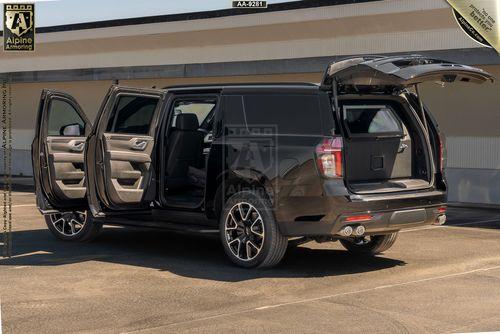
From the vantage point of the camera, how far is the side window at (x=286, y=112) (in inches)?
325

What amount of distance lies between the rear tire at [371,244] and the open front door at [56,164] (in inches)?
134

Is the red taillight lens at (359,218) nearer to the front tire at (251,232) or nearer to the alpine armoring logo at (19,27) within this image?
the front tire at (251,232)

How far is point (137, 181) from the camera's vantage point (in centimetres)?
958

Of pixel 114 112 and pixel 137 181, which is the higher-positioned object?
pixel 114 112

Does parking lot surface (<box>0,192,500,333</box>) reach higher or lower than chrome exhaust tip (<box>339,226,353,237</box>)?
lower

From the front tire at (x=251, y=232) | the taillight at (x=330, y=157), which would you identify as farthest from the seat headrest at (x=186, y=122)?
the taillight at (x=330, y=157)

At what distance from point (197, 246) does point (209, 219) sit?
1452 mm

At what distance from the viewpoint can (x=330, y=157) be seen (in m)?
8.03

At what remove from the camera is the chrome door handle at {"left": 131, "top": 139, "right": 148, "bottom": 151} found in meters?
9.50

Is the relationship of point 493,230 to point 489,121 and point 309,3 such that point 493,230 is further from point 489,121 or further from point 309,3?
point 309,3

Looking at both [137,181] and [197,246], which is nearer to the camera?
[137,181]

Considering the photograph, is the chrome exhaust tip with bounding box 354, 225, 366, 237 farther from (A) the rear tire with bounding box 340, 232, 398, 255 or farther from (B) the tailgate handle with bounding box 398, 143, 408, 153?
(A) the rear tire with bounding box 340, 232, 398, 255

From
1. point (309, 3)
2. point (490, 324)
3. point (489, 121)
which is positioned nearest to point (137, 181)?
point (490, 324)

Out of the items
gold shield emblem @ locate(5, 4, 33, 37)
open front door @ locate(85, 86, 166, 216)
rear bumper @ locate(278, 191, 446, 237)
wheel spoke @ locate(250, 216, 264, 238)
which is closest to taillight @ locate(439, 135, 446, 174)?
rear bumper @ locate(278, 191, 446, 237)
